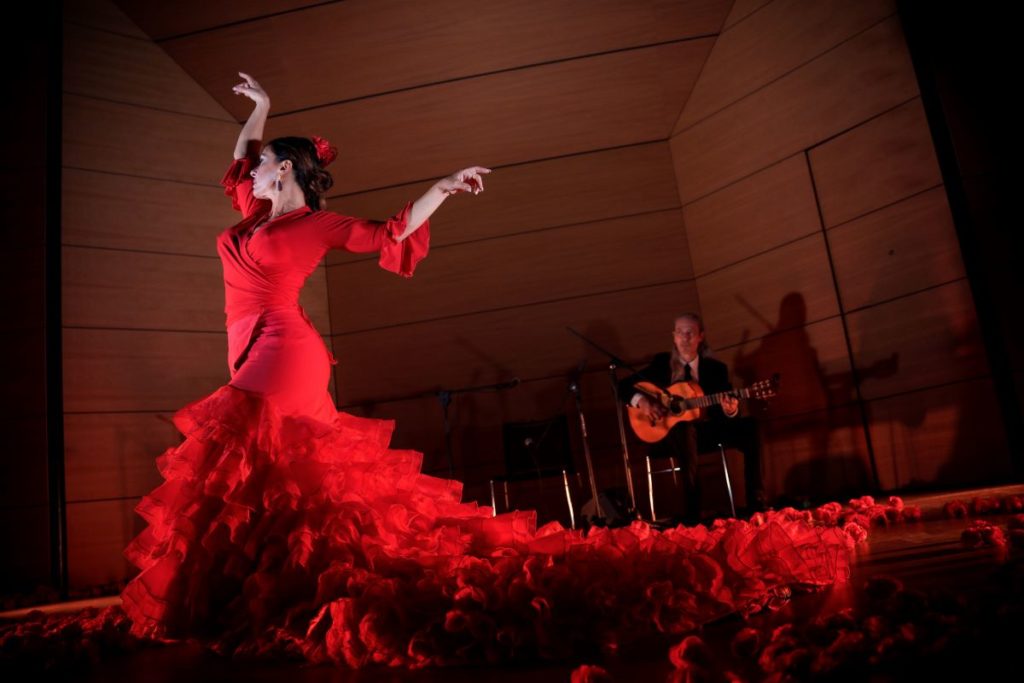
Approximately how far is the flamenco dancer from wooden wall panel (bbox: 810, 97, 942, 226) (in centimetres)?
347

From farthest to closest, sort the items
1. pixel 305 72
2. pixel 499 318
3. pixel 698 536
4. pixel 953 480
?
pixel 499 318 < pixel 305 72 < pixel 953 480 < pixel 698 536

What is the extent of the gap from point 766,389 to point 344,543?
3.30 m

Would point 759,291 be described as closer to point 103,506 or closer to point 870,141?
point 870,141

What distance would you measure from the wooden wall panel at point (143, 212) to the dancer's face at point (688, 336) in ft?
10.8

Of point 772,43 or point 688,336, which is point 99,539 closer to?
point 688,336

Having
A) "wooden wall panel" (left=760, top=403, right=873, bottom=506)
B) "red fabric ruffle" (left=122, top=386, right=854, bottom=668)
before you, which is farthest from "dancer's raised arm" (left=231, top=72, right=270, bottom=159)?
"wooden wall panel" (left=760, top=403, right=873, bottom=506)

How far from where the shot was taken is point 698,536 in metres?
1.93

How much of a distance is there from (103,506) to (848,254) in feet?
16.2

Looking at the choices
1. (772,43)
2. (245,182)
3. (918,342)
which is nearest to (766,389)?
(918,342)

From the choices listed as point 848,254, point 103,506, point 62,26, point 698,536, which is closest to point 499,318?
point 848,254

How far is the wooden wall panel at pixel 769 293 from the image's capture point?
17.0 feet

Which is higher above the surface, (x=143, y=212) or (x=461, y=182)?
(x=143, y=212)

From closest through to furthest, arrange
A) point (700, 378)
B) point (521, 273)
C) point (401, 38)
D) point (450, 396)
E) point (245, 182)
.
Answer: point (245, 182), point (700, 378), point (401, 38), point (450, 396), point (521, 273)

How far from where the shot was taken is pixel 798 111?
17.4 feet
